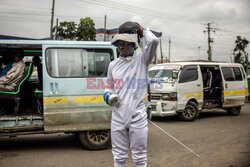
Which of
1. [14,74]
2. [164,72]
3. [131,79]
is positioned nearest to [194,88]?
[164,72]

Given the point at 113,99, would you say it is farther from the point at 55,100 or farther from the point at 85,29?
the point at 85,29

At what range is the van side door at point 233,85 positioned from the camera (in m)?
10.8

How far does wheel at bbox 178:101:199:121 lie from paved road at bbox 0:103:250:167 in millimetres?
1751

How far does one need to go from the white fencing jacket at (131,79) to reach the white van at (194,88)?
6.65 m

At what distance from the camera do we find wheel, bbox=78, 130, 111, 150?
541 cm

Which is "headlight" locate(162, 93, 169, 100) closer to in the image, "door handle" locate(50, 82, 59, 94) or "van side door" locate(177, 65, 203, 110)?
"van side door" locate(177, 65, 203, 110)

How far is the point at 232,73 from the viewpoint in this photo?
442 inches

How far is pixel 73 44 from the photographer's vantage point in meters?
5.30

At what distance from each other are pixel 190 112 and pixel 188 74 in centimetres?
144

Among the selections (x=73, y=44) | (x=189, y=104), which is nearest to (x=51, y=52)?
(x=73, y=44)

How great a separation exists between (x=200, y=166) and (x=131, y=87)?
260 centimetres

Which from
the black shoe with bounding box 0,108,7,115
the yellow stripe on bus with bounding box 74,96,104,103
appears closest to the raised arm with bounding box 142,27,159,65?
the yellow stripe on bus with bounding box 74,96,104,103

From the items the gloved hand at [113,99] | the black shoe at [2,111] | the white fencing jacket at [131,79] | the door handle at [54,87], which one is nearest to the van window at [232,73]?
the door handle at [54,87]

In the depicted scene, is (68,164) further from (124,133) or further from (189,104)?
(189,104)
